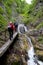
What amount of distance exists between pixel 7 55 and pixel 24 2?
74.7m

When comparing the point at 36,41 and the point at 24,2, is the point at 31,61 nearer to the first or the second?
the point at 36,41

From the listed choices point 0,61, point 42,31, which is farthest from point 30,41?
point 0,61

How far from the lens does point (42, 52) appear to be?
68.8 ft

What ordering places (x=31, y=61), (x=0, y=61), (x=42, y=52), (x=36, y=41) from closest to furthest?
(x=0, y=61), (x=31, y=61), (x=42, y=52), (x=36, y=41)

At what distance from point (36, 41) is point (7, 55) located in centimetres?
1175

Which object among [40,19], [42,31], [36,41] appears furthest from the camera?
[40,19]

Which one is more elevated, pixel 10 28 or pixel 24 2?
pixel 24 2

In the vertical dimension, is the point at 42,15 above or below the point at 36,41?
above

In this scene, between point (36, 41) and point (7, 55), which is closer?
point (7, 55)

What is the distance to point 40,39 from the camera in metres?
26.6

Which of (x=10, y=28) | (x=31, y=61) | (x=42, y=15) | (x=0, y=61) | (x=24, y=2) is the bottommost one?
(x=31, y=61)

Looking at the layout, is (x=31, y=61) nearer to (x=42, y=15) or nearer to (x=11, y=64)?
(x=11, y=64)

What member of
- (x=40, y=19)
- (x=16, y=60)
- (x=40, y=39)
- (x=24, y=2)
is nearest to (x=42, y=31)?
(x=40, y=39)

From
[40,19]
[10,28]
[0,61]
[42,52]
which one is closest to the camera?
[0,61]
